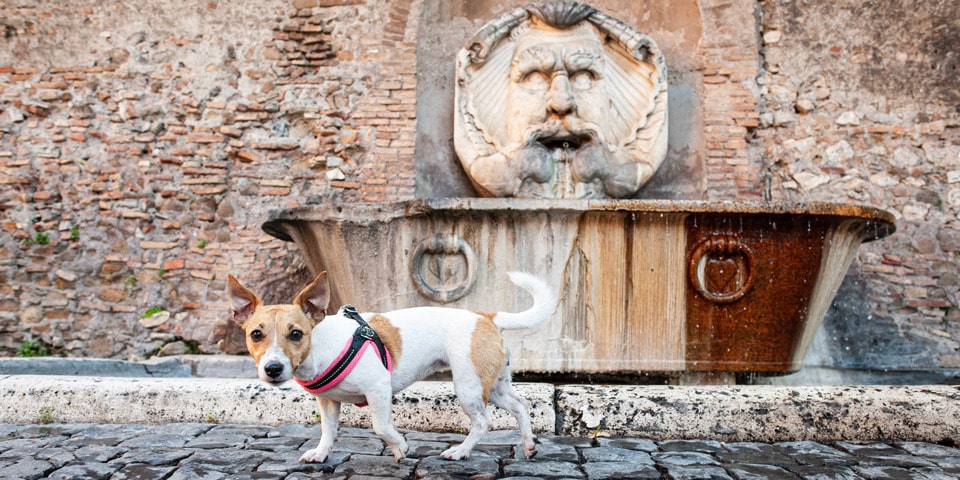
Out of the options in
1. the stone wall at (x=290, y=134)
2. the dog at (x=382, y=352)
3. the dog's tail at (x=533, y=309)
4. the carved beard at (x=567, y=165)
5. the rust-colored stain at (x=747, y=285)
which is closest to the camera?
the dog at (x=382, y=352)

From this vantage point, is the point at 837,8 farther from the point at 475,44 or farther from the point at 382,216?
the point at 382,216

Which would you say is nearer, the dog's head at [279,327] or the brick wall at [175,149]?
the dog's head at [279,327]

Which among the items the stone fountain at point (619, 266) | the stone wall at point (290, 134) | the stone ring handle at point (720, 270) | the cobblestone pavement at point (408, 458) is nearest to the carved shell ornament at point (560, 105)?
the stone wall at point (290, 134)

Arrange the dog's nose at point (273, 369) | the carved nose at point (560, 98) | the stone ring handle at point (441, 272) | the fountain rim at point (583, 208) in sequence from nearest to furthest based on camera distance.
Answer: the dog's nose at point (273, 369) < the fountain rim at point (583, 208) < the stone ring handle at point (441, 272) < the carved nose at point (560, 98)

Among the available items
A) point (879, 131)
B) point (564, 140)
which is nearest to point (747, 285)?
point (564, 140)

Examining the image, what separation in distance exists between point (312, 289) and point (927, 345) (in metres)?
5.52

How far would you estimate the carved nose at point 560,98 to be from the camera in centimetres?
637

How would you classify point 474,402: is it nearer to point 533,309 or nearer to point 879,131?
point 533,309

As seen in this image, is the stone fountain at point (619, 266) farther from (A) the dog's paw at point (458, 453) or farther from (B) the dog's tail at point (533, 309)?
(A) the dog's paw at point (458, 453)

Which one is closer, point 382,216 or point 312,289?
point 312,289

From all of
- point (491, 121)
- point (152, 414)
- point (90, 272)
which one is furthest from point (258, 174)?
point (152, 414)

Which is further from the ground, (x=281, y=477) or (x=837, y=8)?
(x=837, y=8)

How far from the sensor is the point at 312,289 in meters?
2.74

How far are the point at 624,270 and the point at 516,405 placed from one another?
2.04 m
